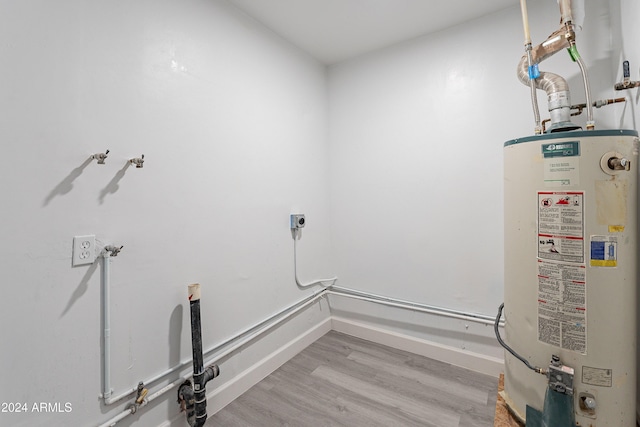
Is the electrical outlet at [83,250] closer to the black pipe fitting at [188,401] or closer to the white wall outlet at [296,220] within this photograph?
the black pipe fitting at [188,401]

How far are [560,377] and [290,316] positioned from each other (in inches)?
68.5

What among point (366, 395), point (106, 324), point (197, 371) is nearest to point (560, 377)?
point (366, 395)

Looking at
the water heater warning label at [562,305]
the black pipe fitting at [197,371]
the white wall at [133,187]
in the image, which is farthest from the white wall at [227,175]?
the water heater warning label at [562,305]

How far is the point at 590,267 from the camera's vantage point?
1072mm

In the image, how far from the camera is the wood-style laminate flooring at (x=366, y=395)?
62.3 inches

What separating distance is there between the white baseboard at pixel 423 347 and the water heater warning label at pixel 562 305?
101 cm

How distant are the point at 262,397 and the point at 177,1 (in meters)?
2.51

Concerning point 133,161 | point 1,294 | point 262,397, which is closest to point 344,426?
point 262,397

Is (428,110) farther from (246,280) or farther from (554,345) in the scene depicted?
(246,280)

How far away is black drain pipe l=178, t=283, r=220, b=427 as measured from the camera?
1422 millimetres

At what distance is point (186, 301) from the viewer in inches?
61.0

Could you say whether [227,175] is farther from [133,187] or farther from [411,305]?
[411,305]

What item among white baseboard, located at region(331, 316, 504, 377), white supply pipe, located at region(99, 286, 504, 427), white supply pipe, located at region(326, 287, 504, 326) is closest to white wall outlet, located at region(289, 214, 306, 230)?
white supply pipe, located at region(99, 286, 504, 427)

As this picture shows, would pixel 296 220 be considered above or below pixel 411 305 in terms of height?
above
